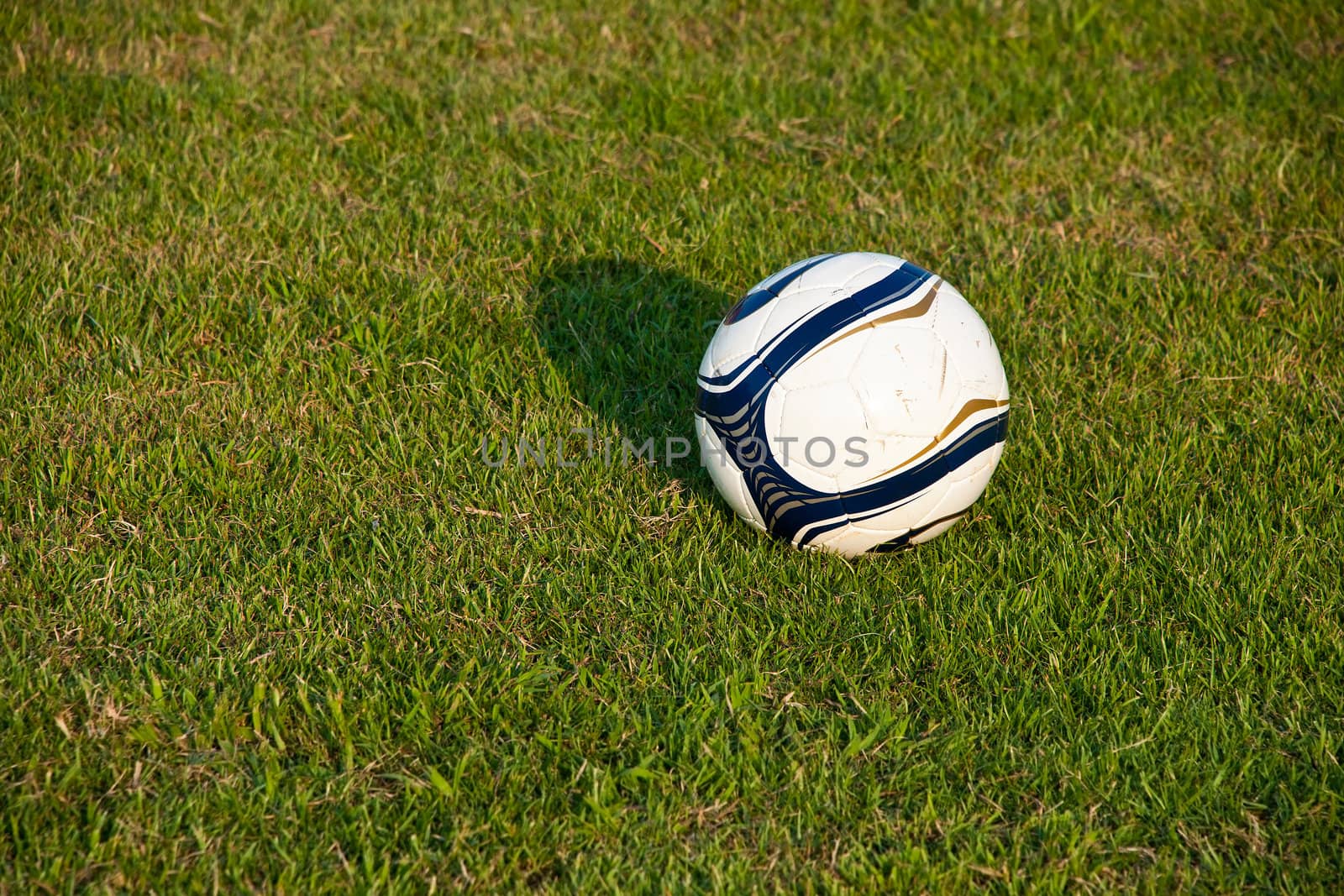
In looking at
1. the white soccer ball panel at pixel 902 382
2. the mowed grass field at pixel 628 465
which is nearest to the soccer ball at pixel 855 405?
the white soccer ball panel at pixel 902 382

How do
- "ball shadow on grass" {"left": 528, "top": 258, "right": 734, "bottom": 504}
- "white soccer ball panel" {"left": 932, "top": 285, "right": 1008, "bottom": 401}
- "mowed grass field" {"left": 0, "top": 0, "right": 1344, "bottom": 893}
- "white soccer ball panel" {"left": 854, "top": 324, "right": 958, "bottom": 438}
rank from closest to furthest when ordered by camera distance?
1. "mowed grass field" {"left": 0, "top": 0, "right": 1344, "bottom": 893}
2. "white soccer ball panel" {"left": 854, "top": 324, "right": 958, "bottom": 438}
3. "white soccer ball panel" {"left": 932, "top": 285, "right": 1008, "bottom": 401}
4. "ball shadow on grass" {"left": 528, "top": 258, "right": 734, "bottom": 504}

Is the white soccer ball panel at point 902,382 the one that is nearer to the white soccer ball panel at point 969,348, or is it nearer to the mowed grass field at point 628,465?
the white soccer ball panel at point 969,348

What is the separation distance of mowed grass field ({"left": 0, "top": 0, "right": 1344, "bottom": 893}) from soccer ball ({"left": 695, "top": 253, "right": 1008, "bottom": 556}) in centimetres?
27

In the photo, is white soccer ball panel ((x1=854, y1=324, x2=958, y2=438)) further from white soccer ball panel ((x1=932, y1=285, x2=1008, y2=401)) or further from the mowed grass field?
the mowed grass field

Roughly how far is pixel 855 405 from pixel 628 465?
3.51 ft

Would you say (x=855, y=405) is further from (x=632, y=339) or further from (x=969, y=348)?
(x=632, y=339)

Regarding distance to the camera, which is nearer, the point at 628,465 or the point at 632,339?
the point at 628,465

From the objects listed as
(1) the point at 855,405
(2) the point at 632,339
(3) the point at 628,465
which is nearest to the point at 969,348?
(1) the point at 855,405

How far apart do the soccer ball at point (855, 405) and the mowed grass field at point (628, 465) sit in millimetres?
265

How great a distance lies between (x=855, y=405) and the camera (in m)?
3.57

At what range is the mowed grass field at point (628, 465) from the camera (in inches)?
123

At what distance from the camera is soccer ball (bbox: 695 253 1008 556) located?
3592 millimetres

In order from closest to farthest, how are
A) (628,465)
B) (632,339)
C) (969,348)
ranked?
(969,348)
(628,465)
(632,339)

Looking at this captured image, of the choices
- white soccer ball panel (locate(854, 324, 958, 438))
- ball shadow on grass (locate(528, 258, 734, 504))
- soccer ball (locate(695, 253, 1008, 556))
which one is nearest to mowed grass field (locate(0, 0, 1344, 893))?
ball shadow on grass (locate(528, 258, 734, 504))
